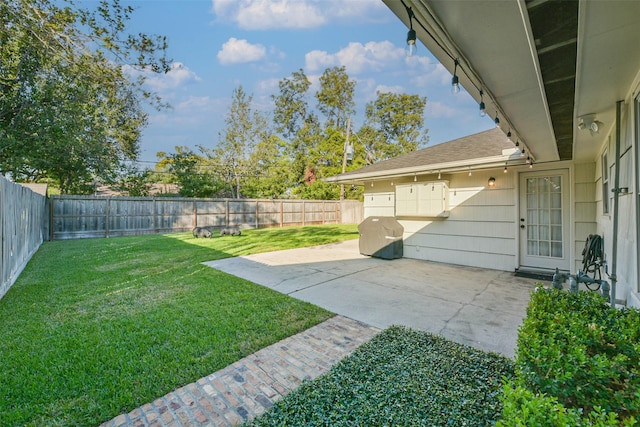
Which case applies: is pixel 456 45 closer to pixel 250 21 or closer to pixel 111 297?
pixel 111 297

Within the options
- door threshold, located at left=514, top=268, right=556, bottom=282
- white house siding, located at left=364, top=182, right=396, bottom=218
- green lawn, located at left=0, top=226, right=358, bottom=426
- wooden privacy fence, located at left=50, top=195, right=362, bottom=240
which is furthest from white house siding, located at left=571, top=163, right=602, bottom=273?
wooden privacy fence, located at left=50, top=195, right=362, bottom=240

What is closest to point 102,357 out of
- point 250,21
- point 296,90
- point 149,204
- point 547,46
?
point 547,46

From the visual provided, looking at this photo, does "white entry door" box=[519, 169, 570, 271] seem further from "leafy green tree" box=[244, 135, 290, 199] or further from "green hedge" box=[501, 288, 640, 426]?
"leafy green tree" box=[244, 135, 290, 199]

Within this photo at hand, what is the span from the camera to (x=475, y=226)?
6238mm

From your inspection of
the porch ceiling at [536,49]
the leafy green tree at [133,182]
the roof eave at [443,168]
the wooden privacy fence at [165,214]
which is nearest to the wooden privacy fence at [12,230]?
the wooden privacy fence at [165,214]

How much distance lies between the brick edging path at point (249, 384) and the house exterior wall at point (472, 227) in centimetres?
444

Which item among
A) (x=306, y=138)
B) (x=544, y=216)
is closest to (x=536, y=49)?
(x=544, y=216)

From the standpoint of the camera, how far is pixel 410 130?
23.0 m

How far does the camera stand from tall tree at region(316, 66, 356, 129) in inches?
879

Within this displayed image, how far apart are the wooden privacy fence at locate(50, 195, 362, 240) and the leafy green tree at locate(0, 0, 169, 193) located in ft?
7.24

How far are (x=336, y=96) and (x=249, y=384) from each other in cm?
2316

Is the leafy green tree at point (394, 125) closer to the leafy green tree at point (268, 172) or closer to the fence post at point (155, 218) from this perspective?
the leafy green tree at point (268, 172)

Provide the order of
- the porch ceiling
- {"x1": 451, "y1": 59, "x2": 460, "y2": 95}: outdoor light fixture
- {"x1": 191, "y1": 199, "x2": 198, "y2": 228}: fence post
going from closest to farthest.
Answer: the porch ceiling < {"x1": 451, "y1": 59, "x2": 460, "y2": 95}: outdoor light fixture < {"x1": 191, "y1": 199, "x2": 198, "y2": 228}: fence post

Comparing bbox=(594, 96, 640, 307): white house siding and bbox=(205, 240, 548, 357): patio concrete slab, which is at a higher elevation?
bbox=(594, 96, 640, 307): white house siding
